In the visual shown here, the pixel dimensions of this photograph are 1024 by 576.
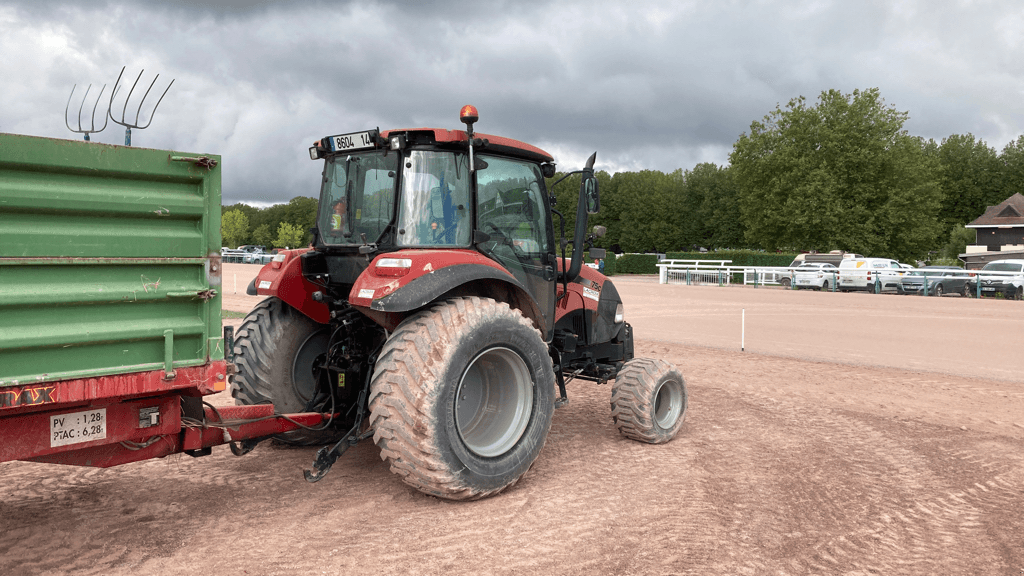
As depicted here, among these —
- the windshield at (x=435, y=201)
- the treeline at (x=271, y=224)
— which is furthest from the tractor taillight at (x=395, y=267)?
the treeline at (x=271, y=224)

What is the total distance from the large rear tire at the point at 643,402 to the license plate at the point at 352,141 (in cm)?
281

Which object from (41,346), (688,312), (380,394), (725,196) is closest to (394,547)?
(380,394)

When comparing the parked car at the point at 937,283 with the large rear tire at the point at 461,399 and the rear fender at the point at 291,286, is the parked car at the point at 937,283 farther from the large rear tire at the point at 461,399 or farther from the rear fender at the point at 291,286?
the rear fender at the point at 291,286

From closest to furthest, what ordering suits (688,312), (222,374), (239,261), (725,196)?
(222,374), (688,312), (239,261), (725,196)

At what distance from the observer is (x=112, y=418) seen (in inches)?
137

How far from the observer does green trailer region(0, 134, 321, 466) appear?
3.11m

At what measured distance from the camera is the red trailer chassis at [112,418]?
10.5 ft

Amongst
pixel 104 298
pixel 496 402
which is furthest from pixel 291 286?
pixel 104 298

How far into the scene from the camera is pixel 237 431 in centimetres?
431

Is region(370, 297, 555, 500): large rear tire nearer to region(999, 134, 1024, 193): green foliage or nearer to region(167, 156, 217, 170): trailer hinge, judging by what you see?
region(167, 156, 217, 170): trailer hinge

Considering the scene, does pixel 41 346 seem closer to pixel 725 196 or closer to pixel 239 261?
pixel 239 261

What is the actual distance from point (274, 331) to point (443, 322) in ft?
5.73

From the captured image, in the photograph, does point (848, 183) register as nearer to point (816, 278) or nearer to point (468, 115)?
point (816, 278)

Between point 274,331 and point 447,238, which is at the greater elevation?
point 447,238
